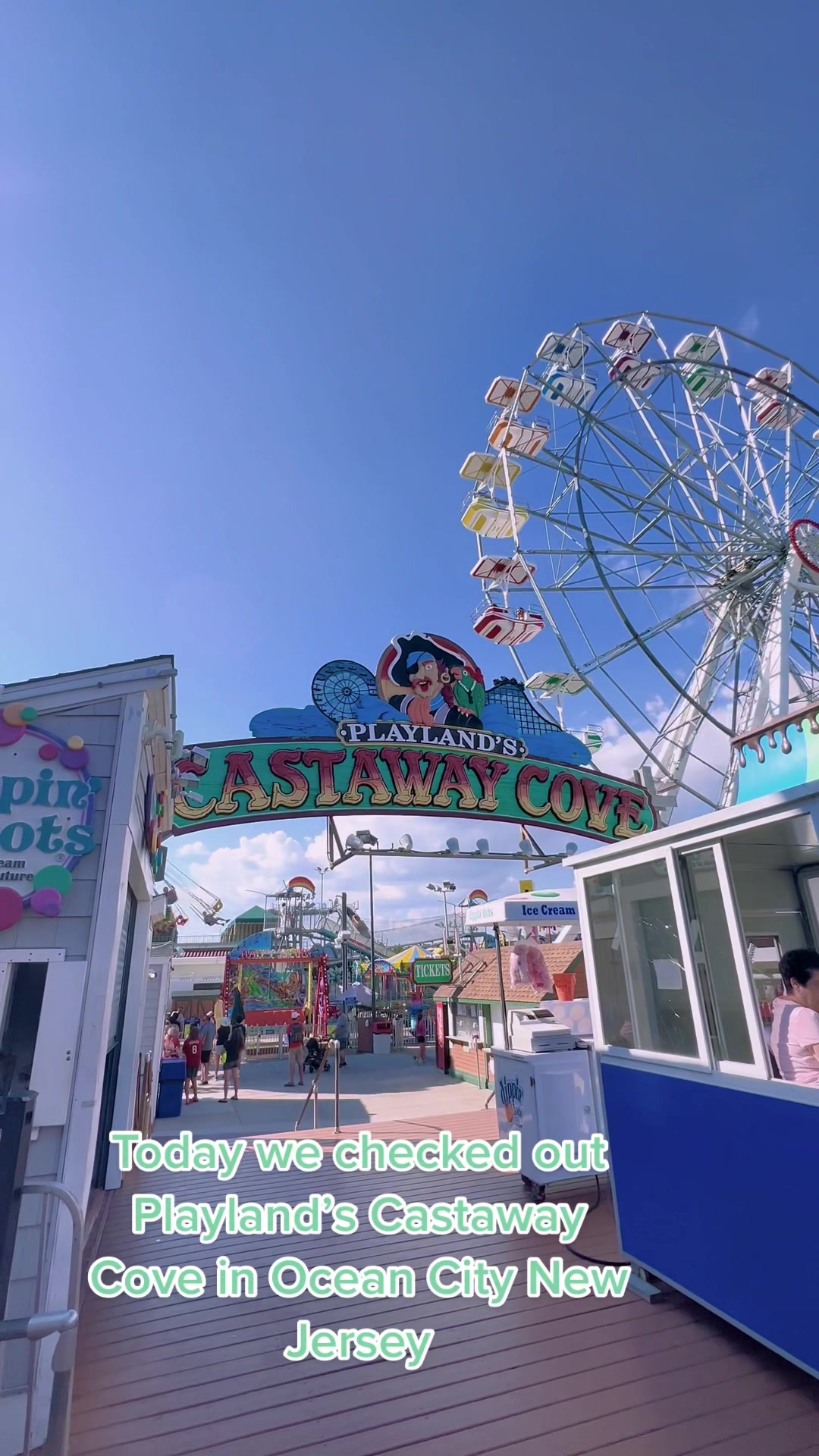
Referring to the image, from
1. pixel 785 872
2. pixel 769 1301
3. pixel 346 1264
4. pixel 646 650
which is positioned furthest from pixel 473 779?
pixel 769 1301

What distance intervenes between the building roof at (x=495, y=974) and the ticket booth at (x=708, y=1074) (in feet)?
19.2

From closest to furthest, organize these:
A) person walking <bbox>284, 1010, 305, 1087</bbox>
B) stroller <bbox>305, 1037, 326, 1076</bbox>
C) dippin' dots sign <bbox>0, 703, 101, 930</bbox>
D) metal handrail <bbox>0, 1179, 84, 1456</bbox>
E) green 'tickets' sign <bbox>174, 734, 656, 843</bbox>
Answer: metal handrail <bbox>0, 1179, 84, 1456</bbox>
dippin' dots sign <bbox>0, 703, 101, 930</bbox>
green 'tickets' sign <bbox>174, 734, 656, 843</bbox>
person walking <bbox>284, 1010, 305, 1087</bbox>
stroller <bbox>305, 1037, 326, 1076</bbox>

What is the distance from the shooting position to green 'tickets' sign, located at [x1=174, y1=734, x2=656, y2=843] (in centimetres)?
1066

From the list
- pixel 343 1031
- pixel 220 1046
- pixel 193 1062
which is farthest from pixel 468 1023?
pixel 343 1031

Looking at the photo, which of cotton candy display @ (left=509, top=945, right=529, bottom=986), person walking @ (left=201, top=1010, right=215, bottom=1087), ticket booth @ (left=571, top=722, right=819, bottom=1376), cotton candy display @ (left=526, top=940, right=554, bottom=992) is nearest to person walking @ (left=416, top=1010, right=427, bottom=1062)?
person walking @ (left=201, top=1010, right=215, bottom=1087)

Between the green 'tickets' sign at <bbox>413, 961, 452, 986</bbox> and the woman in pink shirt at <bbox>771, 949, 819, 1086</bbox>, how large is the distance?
798 inches

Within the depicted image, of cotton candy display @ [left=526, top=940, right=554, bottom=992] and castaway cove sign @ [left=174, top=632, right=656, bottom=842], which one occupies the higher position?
castaway cove sign @ [left=174, top=632, right=656, bottom=842]

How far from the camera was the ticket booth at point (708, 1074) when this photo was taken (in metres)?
3.20

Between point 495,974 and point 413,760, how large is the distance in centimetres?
452

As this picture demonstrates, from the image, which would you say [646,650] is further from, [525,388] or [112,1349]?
[112,1349]

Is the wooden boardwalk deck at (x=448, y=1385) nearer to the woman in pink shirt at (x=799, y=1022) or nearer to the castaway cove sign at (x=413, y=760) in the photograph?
the woman in pink shirt at (x=799, y=1022)

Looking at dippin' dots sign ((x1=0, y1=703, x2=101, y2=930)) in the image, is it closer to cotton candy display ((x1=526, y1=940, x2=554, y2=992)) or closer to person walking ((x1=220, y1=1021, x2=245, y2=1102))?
cotton candy display ((x1=526, y1=940, x2=554, y2=992))

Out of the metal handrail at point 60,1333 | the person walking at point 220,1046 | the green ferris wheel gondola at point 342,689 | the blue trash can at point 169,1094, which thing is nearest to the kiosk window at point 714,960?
the metal handrail at point 60,1333

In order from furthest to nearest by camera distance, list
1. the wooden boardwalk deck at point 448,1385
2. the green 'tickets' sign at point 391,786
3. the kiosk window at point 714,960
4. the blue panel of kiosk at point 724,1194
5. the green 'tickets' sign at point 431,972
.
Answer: the green 'tickets' sign at point 431,972 → the green 'tickets' sign at point 391,786 → the kiosk window at point 714,960 → the blue panel of kiosk at point 724,1194 → the wooden boardwalk deck at point 448,1385
